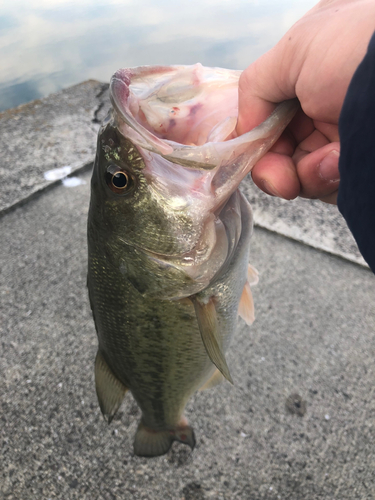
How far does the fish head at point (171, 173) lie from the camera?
3.20 ft

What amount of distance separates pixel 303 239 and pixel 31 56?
1600cm

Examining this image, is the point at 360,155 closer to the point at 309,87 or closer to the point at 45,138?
the point at 309,87

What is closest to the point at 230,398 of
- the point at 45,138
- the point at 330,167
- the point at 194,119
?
the point at 330,167

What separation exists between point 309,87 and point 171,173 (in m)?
0.44

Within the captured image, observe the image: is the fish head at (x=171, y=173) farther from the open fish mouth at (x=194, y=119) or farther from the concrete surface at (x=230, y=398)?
the concrete surface at (x=230, y=398)

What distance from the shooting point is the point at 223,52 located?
14.8 m

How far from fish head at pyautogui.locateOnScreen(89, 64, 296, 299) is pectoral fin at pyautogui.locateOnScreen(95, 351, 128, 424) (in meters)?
0.54

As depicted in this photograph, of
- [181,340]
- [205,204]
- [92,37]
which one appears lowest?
[92,37]

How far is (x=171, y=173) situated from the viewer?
1014 mm

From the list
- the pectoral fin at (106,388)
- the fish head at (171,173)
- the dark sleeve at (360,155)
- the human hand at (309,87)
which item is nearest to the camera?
the dark sleeve at (360,155)

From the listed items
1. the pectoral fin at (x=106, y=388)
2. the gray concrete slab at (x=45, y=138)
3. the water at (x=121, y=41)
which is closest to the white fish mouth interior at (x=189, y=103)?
the pectoral fin at (x=106, y=388)

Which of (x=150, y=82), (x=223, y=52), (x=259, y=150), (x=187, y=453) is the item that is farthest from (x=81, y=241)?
(x=223, y=52)

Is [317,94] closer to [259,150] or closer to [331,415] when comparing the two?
[259,150]

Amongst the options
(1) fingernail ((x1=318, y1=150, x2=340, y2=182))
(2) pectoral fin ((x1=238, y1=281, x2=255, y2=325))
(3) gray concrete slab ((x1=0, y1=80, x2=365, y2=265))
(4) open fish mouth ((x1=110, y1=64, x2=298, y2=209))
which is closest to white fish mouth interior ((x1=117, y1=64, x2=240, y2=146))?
(4) open fish mouth ((x1=110, y1=64, x2=298, y2=209))
